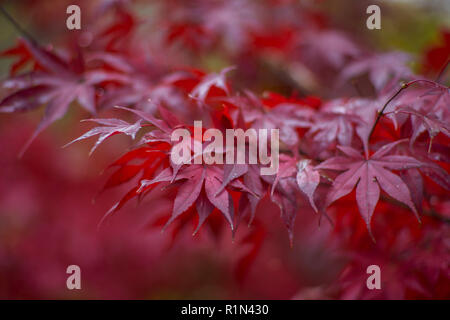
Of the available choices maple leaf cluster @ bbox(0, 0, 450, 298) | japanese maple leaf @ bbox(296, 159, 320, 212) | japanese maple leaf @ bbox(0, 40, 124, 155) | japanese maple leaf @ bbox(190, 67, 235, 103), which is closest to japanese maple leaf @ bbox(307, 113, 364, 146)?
maple leaf cluster @ bbox(0, 0, 450, 298)

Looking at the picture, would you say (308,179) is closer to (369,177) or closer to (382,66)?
(369,177)

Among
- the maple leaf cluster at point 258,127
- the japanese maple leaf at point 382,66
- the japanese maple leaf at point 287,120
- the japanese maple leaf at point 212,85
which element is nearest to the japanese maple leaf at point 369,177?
→ the maple leaf cluster at point 258,127

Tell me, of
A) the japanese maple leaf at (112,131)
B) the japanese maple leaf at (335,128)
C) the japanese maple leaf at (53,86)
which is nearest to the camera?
the japanese maple leaf at (112,131)

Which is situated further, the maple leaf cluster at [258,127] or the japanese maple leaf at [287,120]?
the japanese maple leaf at [287,120]

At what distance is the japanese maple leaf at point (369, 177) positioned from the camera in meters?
0.83

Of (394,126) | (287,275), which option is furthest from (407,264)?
(287,275)

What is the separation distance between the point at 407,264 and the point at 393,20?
2.21 meters

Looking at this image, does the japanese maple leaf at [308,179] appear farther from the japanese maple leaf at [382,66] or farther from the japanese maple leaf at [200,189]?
the japanese maple leaf at [382,66]

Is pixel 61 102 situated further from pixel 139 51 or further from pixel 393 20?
pixel 393 20

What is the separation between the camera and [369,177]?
0.86 meters

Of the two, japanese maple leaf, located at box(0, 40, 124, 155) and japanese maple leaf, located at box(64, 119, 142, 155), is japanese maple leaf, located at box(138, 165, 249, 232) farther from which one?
japanese maple leaf, located at box(0, 40, 124, 155)

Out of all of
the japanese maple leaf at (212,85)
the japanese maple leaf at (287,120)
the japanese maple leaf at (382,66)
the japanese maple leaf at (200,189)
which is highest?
the japanese maple leaf at (382,66)

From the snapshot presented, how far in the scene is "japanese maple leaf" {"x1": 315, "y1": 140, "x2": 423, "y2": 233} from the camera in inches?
32.5

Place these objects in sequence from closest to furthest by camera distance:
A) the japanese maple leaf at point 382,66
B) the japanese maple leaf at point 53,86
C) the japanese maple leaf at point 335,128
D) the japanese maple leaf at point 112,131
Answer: the japanese maple leaf at point 112,131 < the japanese maple leaf at point 335,128 < the japanese maple leaf at point 53,86 < the japanese maple leaf at point 382,66
